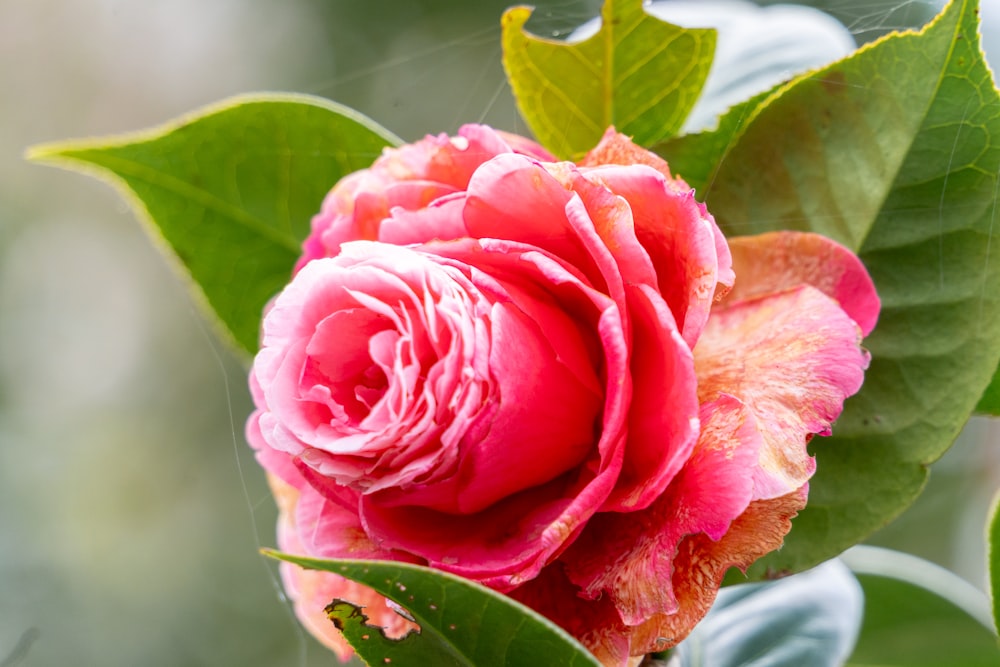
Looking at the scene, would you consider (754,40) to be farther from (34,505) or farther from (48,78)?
(48,78)

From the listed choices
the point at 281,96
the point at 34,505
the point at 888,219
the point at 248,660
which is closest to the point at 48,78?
the point at 34,505

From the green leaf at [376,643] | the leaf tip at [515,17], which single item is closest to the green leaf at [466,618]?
the green leaf at [376,643]

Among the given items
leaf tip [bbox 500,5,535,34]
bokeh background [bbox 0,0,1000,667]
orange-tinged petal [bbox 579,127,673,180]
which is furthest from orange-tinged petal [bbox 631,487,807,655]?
bokeh background [bbox 0,0,1000,667]

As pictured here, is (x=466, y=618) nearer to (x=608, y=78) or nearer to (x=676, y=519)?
(x=676, y=519)

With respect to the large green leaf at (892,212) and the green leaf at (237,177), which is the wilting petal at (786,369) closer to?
the large green leaf at (892,212)

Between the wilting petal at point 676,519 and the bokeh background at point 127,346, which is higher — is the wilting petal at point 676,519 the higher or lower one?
the higher one

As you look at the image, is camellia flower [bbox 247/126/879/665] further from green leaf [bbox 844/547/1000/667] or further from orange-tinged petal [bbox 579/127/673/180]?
green leaf [bbox 844/547/1000/667]

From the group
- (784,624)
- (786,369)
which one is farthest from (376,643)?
(784,624)
